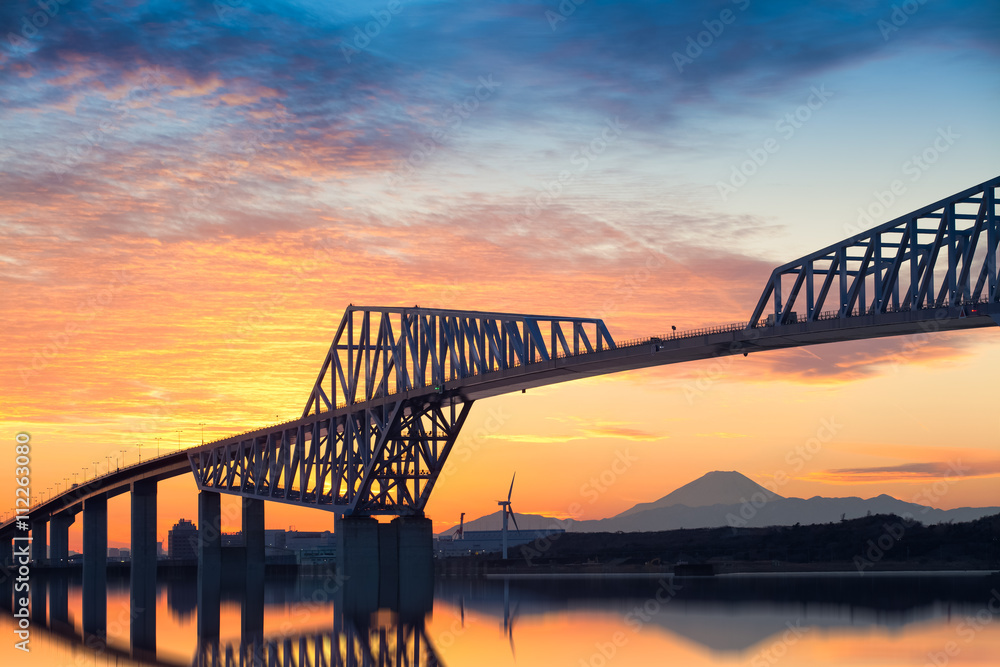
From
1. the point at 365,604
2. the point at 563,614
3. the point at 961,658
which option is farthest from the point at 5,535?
the point at 961,658

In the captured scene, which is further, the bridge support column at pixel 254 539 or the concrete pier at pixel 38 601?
the bridge support column at pixel 254 539

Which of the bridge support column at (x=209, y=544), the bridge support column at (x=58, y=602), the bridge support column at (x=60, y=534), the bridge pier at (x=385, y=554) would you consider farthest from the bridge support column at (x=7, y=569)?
the bridge pier at (x=385, y=554)

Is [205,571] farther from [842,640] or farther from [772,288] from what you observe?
[842,640]

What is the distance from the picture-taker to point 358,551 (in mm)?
109312

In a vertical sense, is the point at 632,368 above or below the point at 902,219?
below

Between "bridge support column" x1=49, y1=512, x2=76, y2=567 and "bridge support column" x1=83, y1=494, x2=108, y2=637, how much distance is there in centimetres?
2224

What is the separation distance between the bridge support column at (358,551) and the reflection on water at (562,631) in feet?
22.5

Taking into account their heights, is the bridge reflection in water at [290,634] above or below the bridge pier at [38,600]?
above

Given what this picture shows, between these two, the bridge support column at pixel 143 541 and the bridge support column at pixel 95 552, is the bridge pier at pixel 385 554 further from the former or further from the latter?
the bridge support column at pixel 143 541

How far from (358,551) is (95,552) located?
63.4m

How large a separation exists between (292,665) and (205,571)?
328 feet

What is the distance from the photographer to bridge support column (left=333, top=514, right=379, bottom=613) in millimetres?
106000

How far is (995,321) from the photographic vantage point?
64688 mm

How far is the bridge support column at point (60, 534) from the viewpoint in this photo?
18900 cm
